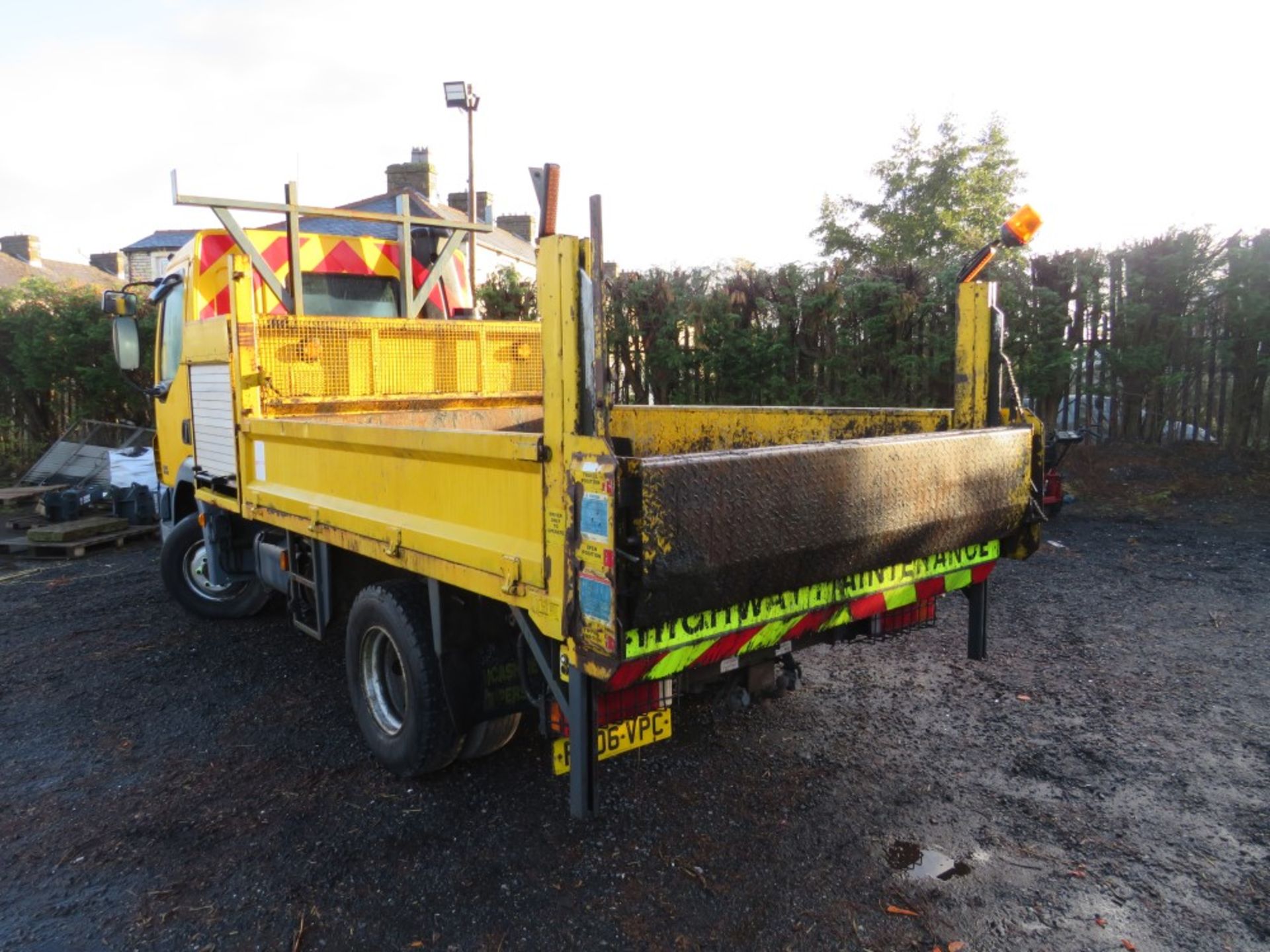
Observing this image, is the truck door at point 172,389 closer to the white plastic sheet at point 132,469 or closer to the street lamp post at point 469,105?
the white plastic sheet at point 132,469

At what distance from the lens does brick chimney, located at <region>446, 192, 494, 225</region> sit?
3128 cm

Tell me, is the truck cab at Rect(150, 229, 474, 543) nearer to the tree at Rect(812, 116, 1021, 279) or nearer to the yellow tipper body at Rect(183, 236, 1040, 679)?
the yellow tipper body at Rect(183, 236, 1040, 679)

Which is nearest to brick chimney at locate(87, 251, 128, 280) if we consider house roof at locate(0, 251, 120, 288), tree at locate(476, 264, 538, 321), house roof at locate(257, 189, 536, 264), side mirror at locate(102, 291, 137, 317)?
house roof at locate(0, 251, 120, 288)

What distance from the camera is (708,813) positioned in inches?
123

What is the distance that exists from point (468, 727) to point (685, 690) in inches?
39.1

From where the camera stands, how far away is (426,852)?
2.92 m

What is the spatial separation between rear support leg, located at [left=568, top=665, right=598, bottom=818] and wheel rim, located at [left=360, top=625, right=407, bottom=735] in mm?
1272

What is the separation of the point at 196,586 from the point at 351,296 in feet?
7.51

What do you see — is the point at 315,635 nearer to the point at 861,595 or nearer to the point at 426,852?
the point at 426,852

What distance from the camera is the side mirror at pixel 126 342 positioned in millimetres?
5484

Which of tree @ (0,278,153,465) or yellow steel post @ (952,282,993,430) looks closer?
yellow steel post @ (952,282,993,430)

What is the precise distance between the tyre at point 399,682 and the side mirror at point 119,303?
366 cm

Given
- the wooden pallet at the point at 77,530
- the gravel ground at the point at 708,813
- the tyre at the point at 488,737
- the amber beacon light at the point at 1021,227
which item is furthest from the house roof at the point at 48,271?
the amber beacon light at the point at 1021,227

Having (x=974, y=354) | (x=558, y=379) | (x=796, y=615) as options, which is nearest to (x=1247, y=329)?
(x=974, y=354)
